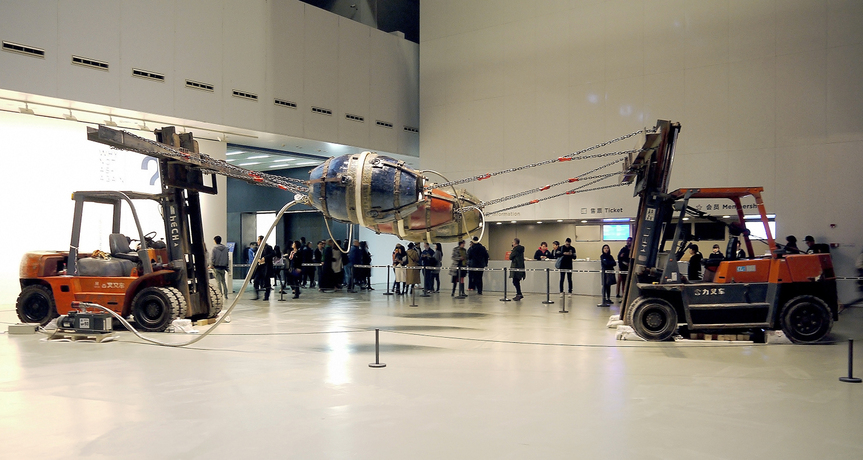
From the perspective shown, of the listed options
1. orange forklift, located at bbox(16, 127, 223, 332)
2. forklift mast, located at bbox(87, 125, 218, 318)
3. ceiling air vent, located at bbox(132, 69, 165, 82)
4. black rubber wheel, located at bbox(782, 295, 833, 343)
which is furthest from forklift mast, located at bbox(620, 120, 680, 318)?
ceiling air vent, located at bbox(132, 69, 165, 82)

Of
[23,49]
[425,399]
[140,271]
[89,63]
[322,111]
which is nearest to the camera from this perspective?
[425,399]

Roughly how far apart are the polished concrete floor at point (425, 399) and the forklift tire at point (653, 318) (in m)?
0.42

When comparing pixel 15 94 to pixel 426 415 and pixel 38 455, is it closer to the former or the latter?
pixel 38 455

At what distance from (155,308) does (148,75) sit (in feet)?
27.4

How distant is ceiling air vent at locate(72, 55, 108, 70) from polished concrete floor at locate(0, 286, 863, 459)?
772 cm

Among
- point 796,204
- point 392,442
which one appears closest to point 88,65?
point 392,442

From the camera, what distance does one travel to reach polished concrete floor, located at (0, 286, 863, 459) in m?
4.70

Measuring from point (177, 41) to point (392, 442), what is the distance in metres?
15.8

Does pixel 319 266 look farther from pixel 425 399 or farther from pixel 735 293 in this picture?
pixel 425 399

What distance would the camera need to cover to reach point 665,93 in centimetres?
1842

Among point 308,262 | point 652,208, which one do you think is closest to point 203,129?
point 308,262

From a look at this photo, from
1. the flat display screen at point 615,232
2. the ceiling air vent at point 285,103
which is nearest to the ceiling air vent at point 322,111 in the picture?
the ceiling air vent at point 285,103

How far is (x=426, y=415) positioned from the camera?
18.0 feet

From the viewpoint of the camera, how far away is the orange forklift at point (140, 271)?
35.9 ft
